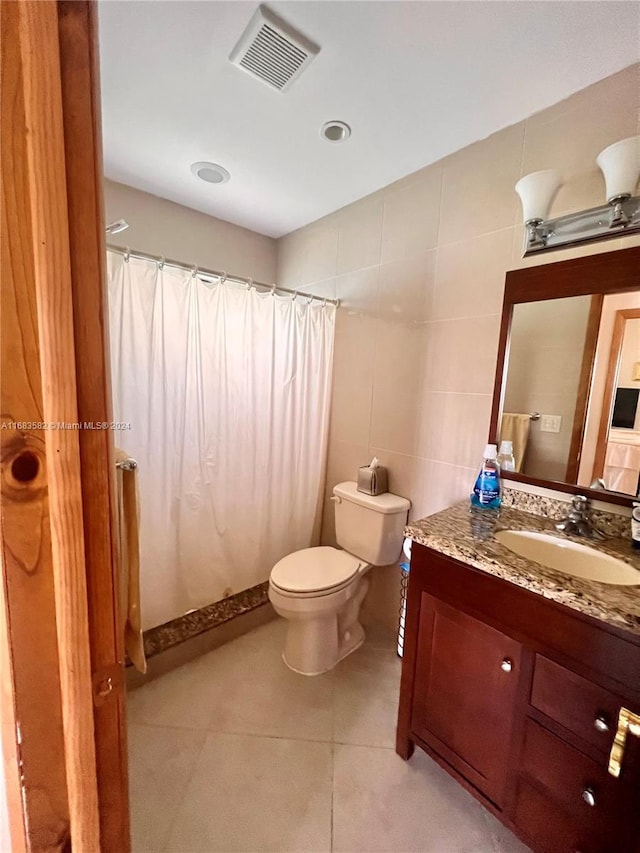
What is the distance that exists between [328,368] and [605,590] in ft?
5.56

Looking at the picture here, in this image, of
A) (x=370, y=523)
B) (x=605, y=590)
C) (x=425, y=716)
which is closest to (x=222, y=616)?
(x=370, y=523)

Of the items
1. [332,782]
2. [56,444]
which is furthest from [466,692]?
[56,444]

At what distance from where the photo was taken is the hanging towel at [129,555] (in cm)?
122

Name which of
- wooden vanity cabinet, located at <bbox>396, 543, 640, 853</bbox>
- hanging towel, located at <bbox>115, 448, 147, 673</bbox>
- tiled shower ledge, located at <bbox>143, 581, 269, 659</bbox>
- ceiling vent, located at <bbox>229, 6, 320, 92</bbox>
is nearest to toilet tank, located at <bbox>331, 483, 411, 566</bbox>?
wooden vanity cabinet, located at <bbox>396, 543, 640, 853</bbox>

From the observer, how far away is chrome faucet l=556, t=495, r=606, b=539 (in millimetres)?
1181

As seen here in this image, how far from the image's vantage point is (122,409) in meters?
1.56

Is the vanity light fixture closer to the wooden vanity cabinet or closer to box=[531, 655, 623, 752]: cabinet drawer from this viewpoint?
the wooden vanity cabinet

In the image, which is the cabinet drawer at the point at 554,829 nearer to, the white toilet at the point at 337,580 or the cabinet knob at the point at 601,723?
the cabinet knob at the point at 601,723

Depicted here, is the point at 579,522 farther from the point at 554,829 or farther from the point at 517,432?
the point at 554,829

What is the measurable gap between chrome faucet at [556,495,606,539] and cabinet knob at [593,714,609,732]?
0.51 metres

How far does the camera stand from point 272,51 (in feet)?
3.66

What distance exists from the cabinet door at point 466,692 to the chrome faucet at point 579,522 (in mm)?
463

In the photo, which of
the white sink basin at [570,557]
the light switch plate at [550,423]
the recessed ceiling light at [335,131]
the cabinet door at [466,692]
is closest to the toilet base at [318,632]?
the cabinet door at [466,692]

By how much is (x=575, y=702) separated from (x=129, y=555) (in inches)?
54.6
